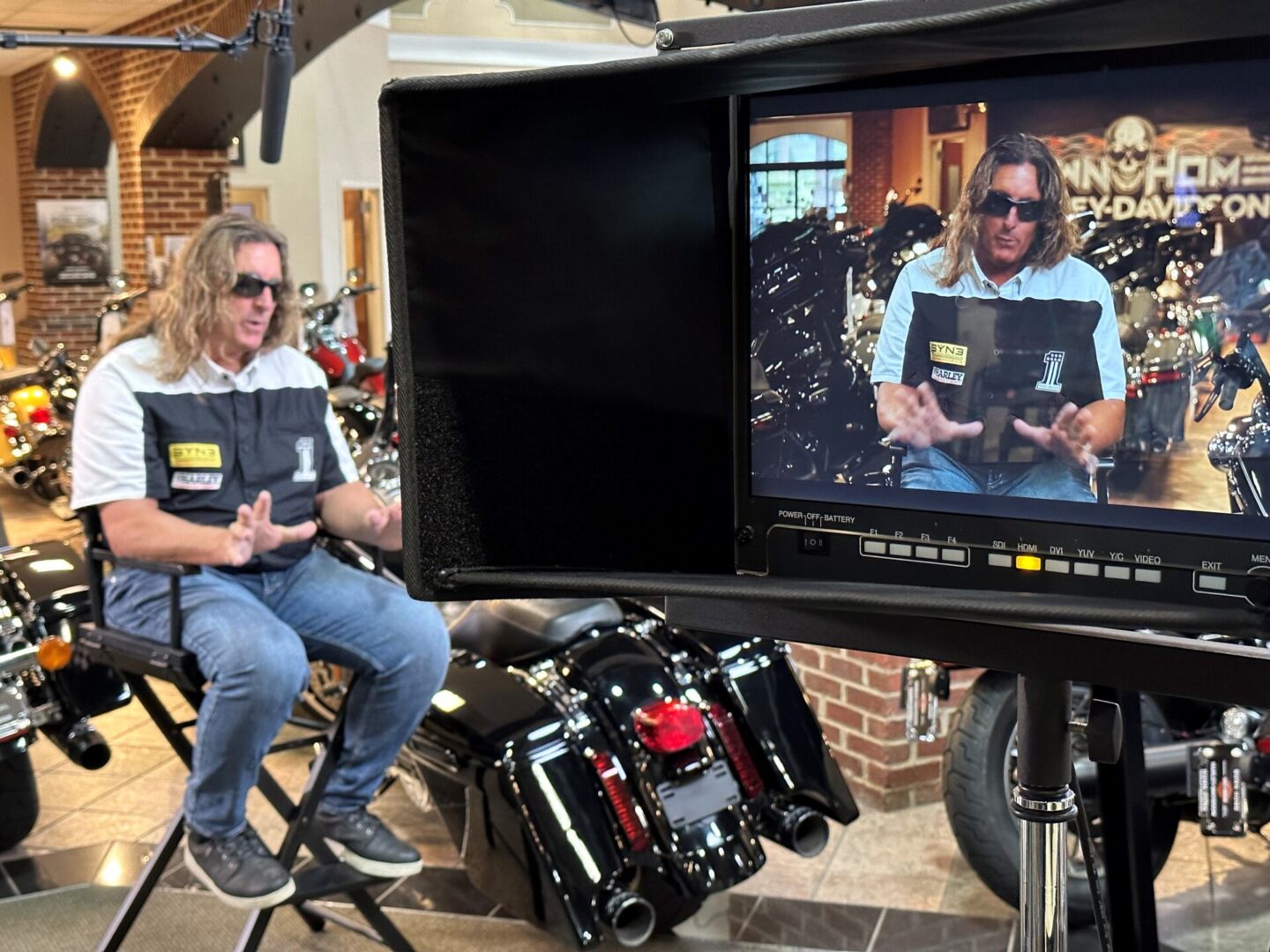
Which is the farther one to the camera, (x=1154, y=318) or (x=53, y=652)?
(x=53, y=652)

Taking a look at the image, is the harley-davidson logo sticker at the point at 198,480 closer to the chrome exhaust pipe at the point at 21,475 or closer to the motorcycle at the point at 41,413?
the motorcycle at the point at 41,413

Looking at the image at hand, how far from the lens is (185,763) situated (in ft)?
9.89

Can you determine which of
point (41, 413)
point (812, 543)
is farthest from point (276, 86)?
point (812, 543)

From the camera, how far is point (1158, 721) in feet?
10.5

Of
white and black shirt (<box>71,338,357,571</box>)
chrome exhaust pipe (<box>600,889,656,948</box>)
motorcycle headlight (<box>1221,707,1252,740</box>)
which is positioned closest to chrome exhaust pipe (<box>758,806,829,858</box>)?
chrome exhaust pipe (<box>600,889,656,948</box>)

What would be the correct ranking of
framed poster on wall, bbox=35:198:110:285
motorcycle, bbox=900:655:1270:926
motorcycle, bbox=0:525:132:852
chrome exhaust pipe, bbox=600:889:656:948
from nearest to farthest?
1. chrome exhaust pipe, bbox=600:889:656:948
2. motorcycle, bbox=900:655:1270:926
3. motorcycle, bbox=0:525:132:852
4. framed poster on wall, bbox=35:198:110:285

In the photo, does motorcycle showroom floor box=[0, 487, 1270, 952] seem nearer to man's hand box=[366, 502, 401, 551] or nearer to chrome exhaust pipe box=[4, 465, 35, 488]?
man's hand box=[366, 502, 401, 551]

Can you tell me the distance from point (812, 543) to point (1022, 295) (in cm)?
30

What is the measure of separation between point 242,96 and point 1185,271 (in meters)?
11.7

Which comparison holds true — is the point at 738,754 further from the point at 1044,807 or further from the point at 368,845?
the point at 1044,807

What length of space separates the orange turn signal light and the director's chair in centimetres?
54

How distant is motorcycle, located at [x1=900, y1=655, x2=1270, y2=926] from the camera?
309 cm

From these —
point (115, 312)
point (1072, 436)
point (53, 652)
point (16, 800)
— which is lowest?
point (16, 800)

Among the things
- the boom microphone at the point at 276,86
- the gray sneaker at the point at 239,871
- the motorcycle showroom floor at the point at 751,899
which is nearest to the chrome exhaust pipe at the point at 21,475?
the boom microphone at the point at 276,86
